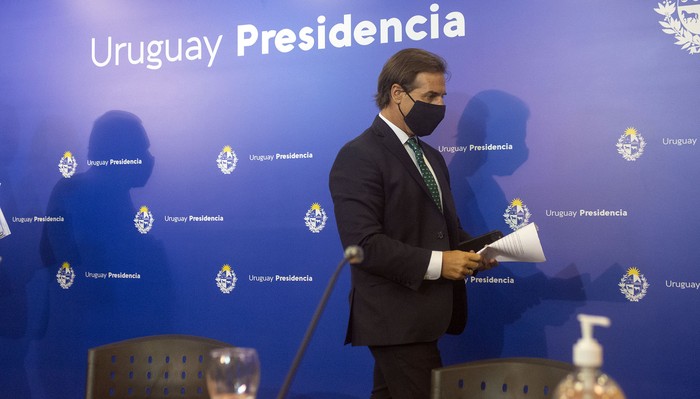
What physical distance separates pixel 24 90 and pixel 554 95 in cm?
311

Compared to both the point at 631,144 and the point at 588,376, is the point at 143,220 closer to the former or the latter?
the point at 631,144

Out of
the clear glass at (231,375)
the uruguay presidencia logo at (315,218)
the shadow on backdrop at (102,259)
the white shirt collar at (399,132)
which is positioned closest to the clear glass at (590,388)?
the clear glass at (231,375)

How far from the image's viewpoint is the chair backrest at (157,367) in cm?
219

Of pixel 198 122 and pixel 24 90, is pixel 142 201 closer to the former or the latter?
pixel 198 122

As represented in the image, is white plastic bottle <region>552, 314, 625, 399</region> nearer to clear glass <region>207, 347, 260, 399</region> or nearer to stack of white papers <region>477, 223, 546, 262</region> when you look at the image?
clear glass <region>207, 347, 260, 399</region>

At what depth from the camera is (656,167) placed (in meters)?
3.27

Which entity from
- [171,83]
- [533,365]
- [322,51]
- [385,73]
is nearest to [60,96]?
[171,83]

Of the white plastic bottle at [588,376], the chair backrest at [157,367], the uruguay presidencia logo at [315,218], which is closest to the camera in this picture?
the white plastic bottle at [588,376]

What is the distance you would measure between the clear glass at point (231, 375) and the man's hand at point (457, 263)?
133 cm

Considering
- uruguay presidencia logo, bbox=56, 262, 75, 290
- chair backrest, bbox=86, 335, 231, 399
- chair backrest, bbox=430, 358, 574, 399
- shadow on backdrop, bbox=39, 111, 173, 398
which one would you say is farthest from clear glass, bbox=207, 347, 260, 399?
uruguay presidencia logo, bbox=56, 262, 75, 290

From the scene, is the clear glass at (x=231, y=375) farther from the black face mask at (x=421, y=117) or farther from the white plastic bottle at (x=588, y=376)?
the black face mask at (x=421, y=117)

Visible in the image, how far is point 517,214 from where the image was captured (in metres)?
3.51

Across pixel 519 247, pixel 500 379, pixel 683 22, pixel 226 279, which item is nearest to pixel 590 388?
pixel 500 379

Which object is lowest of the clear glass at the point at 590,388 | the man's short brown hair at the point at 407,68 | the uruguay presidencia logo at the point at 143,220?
the clear glass at the point at 590,388
